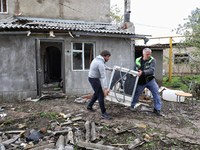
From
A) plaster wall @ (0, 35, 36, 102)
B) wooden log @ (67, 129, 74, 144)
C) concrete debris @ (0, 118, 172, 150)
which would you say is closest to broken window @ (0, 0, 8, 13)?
plaster wall @ (0, 35, 36, 102)

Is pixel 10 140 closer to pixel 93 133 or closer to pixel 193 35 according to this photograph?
pixel 93 133

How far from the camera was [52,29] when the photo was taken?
6.59 meters

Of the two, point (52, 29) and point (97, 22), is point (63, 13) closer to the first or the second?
point (97, 22)

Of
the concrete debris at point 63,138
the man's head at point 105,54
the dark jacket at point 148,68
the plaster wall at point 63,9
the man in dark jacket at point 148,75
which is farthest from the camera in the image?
the plaster wall at point 63,9

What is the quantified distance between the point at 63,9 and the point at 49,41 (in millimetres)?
3246

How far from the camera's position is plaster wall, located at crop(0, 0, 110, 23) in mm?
8688

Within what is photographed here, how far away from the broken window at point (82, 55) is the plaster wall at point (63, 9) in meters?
2.94

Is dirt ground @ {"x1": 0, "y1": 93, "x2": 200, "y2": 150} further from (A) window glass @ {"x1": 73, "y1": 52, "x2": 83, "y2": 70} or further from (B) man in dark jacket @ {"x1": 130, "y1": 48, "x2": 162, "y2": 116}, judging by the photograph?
(A) window glass @ {"x1": 73, "y1": 52, "x2": 83, "y2": 70}

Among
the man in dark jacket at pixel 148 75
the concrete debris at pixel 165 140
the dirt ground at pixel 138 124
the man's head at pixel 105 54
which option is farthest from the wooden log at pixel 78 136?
the man in dark jacket at pixel 148 75

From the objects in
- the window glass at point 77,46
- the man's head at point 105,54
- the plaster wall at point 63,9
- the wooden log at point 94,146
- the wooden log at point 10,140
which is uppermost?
the plaster wall at point 63,9

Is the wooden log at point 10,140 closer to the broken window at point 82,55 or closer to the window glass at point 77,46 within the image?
the broken window at point 82,55

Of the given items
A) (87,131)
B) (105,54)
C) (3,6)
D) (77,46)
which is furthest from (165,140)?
(3,6)

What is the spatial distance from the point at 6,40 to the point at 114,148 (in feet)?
21.9

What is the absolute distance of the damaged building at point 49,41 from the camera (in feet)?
21.9
